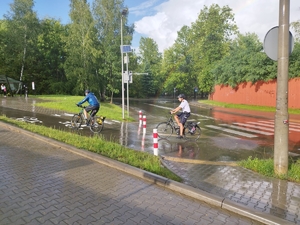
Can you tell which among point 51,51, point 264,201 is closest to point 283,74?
point 264,201

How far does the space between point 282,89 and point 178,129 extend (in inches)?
203

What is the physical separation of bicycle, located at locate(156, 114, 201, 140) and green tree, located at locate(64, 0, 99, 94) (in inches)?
996

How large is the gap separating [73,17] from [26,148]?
104ft

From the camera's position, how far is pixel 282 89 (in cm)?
499

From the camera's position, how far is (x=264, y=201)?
13.5 feet

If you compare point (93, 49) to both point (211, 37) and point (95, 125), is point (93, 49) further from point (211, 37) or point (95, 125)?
point (95, 125)

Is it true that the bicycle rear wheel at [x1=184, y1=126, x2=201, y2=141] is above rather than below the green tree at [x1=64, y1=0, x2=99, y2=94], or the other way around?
below

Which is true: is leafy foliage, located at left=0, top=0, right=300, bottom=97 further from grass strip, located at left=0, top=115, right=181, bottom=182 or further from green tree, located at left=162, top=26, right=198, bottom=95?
grass strip, located at left=0, top=115, right=181, bottom=182

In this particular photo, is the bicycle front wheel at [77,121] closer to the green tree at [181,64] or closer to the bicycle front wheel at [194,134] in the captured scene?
the bicycle front wheel at [194,134]

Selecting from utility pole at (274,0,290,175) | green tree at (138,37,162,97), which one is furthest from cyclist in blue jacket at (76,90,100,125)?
green tree at (138,37,162,97)

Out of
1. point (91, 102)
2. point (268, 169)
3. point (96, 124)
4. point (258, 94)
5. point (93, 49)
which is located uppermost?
point (93, 49)

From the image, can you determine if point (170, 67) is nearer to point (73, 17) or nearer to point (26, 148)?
point (73, 17)

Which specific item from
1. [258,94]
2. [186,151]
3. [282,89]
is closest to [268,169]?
[282,89]

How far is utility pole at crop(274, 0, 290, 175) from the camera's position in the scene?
4930 millimetres
